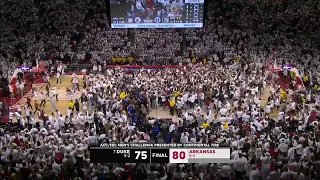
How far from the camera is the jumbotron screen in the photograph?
3353 centimetres

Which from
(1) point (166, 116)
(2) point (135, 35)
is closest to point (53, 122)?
(1) point (166, 116)

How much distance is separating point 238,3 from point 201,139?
19.4m

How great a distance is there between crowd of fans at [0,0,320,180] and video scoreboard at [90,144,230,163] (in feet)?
0.79

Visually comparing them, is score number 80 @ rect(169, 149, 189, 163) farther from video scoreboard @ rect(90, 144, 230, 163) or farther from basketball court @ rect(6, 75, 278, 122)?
basketball court @ rect(6, 75, 278, 122)

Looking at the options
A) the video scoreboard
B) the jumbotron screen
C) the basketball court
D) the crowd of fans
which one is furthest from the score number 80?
the jumbotron screen

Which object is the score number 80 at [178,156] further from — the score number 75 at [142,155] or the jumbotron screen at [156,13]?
the jumbotron screen at [156,13]

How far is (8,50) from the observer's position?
3300 cm

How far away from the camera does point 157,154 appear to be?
52.6 ft

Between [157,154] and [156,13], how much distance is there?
62.9ft

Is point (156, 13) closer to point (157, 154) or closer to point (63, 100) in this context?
point (63, 100)

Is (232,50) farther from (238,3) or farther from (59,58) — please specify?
(59,58)

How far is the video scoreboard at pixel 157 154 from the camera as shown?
16.0 m

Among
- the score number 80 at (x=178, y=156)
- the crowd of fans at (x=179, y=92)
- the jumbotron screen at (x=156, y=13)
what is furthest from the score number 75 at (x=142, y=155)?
the jumbotron screen at (x=156, y=13)

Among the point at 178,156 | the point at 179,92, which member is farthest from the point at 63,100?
the point at 178,156
